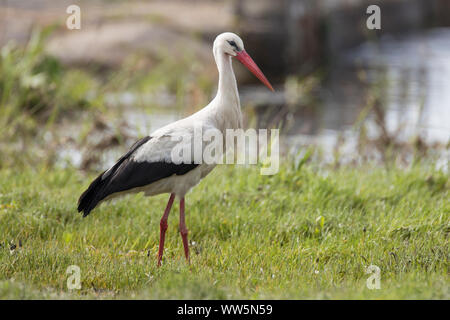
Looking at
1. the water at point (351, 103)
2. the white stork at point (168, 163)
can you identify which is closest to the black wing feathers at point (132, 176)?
the white stork at point (168, 163)

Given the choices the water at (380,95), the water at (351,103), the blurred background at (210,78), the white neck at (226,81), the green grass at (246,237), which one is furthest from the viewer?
the water at (380,95)

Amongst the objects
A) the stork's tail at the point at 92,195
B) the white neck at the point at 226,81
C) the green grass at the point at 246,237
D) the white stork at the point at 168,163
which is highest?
the white neck at the point at 226,81

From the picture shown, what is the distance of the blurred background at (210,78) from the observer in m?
9.09

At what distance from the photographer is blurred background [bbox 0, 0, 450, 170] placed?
9086mm

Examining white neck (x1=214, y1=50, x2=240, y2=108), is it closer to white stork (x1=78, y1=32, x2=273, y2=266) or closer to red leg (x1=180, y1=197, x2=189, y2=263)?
white stork (x1=78, y1=32, x2=273, y2=266)

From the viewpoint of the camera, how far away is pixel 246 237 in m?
5.73

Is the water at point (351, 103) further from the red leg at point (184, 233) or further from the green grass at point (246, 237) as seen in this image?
the red leg at point (184, 233)

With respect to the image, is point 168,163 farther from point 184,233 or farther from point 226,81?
point 226,81

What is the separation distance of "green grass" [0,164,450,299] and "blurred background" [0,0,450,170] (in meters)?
1.02

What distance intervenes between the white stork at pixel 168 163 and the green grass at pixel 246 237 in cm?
46

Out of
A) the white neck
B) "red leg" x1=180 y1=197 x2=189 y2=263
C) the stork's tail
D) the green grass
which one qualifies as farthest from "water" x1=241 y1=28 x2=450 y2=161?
the stork's tail

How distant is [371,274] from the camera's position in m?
4.91

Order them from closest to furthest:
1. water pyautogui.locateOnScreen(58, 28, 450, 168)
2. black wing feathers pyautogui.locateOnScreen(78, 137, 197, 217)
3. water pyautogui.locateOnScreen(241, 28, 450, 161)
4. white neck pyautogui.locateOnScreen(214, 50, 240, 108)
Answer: black wing feathers pyautogui.locateOnScreen(78, 137, 197, 217)
white neck pyautogui.locateOnScreen(214, 50, 240, 108)
water pyautogui.locateOnScreen(58, 28, 450, 168)
water pyautogui.locateOnScreen(241, 28, 450, 161)

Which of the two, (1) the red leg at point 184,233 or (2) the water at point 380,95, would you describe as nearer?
(1) the red leg at point 184,233
